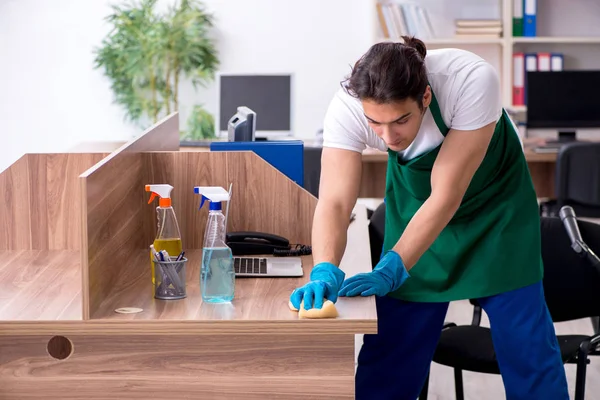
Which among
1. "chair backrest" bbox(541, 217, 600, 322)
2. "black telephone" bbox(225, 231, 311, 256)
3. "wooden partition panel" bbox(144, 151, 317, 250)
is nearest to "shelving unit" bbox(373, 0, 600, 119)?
"chair backrest" bbox(541, 217, 600, 322)

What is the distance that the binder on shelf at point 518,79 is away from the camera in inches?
230

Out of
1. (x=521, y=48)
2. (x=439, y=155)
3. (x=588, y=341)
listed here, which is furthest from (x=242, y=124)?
(x=521, y=48)

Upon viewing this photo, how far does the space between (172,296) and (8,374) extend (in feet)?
1.15

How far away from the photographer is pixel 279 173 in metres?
2.30

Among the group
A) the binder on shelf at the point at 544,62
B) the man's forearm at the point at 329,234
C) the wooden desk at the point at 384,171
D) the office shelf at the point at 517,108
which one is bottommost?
the wooden desk at the point at 384,171

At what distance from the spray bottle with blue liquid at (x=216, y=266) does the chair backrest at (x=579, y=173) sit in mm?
3112

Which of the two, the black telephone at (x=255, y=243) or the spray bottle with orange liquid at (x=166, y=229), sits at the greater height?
the spray bottle with orange liquid at (x=166, y=229)

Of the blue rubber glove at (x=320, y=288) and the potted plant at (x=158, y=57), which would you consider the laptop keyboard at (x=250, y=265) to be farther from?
the potted plant at (x=158, y=57)

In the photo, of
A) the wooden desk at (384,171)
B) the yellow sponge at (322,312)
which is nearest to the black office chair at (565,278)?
the yellow sponge at (322,312)

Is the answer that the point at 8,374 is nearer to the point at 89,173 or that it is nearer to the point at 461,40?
the point at 89,173

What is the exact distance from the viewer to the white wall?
606 cm

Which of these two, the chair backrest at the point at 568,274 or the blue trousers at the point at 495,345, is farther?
the chair backrest at the point at 568,274

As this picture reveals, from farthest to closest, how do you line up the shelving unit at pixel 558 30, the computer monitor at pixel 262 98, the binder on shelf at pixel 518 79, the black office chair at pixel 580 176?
the shelving unit at pixel 558 30 < the binder on shelf at pixel 518 79 < the computer monitor at pixel 262 98 < the black office chair at pixel 580 176

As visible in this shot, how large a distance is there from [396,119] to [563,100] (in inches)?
154
